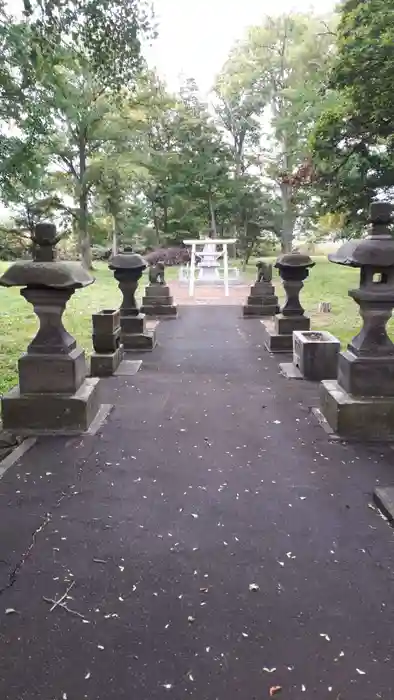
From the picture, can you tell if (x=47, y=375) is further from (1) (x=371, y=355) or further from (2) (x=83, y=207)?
(2) (x=83, y=207)

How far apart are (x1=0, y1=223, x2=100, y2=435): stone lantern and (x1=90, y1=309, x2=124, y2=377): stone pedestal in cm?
163

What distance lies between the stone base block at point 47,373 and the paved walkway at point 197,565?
41cm

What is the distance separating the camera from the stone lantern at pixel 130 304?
663 centimetres

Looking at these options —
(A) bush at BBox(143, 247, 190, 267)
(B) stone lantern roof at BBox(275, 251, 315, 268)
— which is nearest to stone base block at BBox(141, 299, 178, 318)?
(B) stone lantern roof at BBox(275, 251, 315, 268)

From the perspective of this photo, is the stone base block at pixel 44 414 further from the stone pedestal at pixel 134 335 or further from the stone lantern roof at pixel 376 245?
the stone pedestal at pixel 134 335

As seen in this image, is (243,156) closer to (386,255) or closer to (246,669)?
(386,255)

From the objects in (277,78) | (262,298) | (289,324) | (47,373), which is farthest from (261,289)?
(277,78)

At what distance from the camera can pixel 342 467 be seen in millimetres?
3297

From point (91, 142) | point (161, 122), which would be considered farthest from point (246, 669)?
point (161, 122)

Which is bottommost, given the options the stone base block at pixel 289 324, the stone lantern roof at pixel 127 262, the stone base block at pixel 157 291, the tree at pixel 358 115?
the stone base block at pixel 289 324

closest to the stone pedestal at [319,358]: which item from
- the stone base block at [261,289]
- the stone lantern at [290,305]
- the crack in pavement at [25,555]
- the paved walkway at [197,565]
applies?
the paved walkway at [197,565]

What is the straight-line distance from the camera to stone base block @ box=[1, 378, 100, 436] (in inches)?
149

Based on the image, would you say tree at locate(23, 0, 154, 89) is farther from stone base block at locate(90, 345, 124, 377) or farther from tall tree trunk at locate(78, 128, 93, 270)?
tall tree trunk at locate(78, 128, 93, 270)

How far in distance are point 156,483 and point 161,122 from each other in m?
21.1
